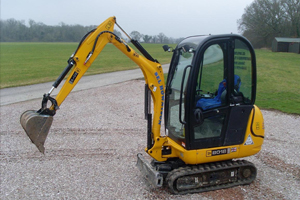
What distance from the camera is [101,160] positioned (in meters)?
6.93

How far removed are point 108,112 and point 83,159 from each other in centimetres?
442

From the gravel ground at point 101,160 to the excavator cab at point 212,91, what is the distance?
3.68 ft

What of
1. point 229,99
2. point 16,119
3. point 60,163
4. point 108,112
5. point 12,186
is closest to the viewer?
point 229,99

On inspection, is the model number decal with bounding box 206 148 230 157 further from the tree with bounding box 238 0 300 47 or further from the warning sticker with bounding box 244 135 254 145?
the tree with bounding box 238 0 300 47

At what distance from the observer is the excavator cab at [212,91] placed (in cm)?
494

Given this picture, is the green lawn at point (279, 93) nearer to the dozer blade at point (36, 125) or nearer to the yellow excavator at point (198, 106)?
the yellow excavator at point (198, 106)

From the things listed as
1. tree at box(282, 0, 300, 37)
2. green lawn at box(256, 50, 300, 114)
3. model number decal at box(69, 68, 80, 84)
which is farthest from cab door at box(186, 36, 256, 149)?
tree at box(282, 0, 300, 37)

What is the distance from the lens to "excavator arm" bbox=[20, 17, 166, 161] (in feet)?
14.9

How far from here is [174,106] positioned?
544 centimetres

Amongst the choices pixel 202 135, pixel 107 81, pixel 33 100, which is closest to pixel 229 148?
pixel 202 135

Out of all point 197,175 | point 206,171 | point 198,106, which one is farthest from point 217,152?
point 198,106

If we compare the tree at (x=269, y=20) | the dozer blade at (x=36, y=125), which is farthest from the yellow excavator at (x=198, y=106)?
the tree at (x=269, y=20)

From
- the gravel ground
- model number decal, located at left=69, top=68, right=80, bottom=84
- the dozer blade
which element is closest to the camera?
the dozer blade

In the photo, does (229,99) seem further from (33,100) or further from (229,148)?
(33,100)
